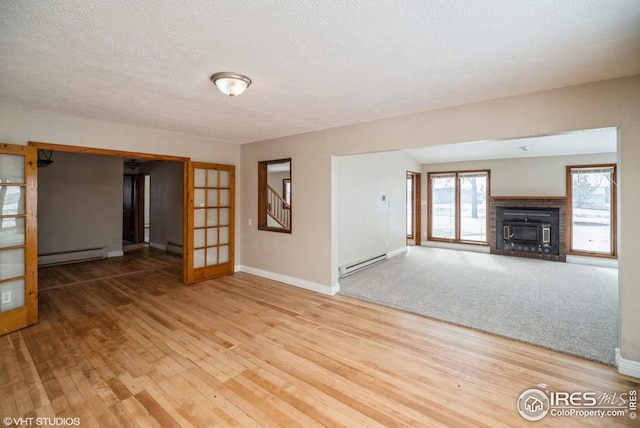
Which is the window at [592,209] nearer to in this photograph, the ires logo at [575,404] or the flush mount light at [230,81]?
the ires logo at [575,404]

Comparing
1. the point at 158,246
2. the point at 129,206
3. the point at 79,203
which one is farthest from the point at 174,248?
the point at 129,206

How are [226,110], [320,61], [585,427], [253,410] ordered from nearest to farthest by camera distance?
[585,427] < [253,410] < [320,61] < [226,110]

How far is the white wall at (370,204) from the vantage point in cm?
555

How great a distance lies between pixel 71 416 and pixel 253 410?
1.23 meters

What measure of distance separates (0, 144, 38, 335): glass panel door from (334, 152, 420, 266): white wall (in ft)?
12.6

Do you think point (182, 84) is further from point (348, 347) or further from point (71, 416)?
point (348, 347)

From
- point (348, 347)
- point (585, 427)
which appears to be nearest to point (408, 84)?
point (348, 347)

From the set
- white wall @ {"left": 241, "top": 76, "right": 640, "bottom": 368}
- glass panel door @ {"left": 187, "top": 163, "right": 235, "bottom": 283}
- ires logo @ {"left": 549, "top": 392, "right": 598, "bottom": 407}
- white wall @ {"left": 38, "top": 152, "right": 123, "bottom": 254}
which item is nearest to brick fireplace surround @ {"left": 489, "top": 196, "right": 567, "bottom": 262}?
white wall @ {"left": 241, "top": 76, "right": 640, "bottom": 368}

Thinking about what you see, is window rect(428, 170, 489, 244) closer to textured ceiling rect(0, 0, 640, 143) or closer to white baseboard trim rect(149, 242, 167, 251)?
textured ceiling rect(0, 0, 640, 143)

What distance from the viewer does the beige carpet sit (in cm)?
314

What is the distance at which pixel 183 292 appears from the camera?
181 inches

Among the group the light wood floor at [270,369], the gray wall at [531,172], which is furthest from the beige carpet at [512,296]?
the gray wall at [531,172]

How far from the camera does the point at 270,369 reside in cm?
255

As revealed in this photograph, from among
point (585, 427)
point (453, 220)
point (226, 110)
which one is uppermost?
point (226, 110)
